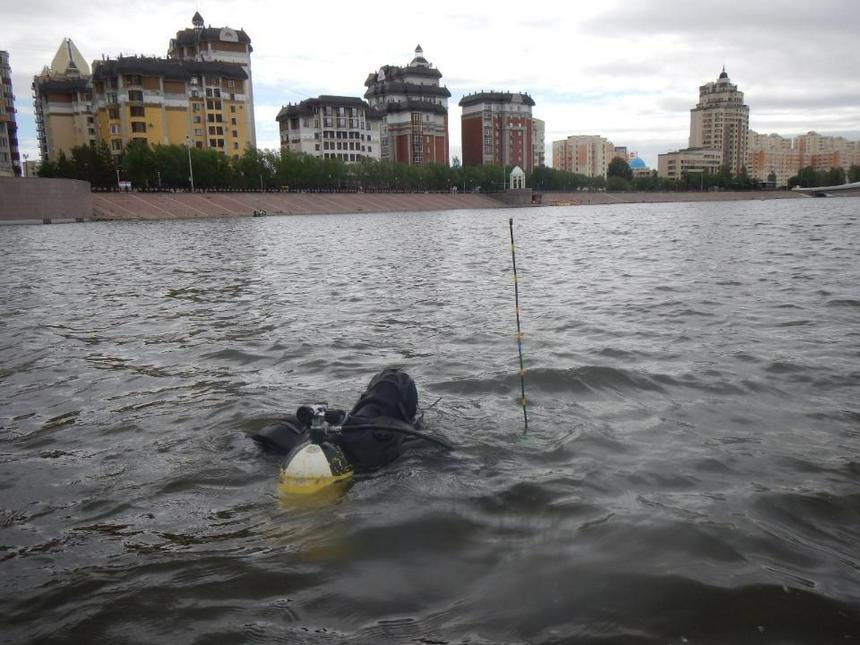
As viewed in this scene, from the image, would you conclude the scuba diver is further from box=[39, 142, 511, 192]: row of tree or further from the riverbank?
box=[39, 142, 511, 192]: row of tree

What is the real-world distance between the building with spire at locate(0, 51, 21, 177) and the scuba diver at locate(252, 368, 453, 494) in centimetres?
9089

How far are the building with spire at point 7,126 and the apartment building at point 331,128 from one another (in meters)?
49.0

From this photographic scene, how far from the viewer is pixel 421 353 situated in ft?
33.7

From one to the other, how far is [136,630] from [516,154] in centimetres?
17755

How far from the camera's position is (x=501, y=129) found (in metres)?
172

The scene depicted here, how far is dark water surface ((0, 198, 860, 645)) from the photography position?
152 inches

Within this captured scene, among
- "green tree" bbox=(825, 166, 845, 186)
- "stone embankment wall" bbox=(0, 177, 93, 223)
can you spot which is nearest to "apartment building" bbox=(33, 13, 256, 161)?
"stone embankment wall" bbox=(0, 177, 93, 223)

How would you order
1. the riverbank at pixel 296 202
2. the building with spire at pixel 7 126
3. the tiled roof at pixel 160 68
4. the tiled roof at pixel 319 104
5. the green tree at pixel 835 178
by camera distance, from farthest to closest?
the green tree at pixel 835 178
the tiled roof at pixel 319 104
the tiled roof at pixel 160 68
the building with spire at pixel 7 126
the riverbank at pixel 296 202

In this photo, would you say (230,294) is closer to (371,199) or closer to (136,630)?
(136,630)

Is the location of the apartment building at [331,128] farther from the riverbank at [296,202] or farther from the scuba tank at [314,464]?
the scuba tank at [314,464]

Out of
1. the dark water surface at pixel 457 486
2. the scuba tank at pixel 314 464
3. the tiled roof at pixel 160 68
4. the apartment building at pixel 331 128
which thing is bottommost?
the dark water surface at pixel 457 486

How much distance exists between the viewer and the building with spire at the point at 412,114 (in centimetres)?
15638

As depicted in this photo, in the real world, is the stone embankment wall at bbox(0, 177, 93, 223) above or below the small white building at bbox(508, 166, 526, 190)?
below

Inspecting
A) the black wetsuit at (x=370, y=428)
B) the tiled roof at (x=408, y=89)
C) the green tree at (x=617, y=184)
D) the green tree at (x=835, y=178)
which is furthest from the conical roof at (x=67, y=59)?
the green tree at (x=835, y=178)
